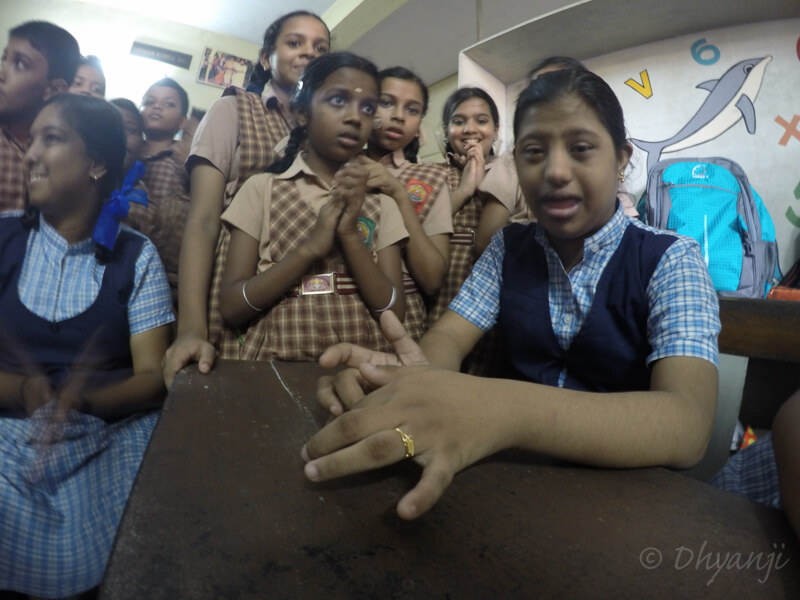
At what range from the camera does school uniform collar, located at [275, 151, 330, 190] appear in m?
0.85

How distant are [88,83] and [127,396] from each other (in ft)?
1.82

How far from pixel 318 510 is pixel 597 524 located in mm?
181

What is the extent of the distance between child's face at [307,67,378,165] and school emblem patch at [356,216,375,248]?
131 millimetres

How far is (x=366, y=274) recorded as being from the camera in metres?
0.79

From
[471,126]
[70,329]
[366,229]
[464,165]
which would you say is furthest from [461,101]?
[70,329]

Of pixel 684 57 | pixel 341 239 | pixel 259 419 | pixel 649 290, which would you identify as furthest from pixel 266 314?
pixel 684 57

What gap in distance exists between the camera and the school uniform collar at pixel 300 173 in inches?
33.6

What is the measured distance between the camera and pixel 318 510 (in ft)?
0.97

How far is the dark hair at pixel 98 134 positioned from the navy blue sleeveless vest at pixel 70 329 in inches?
1.2

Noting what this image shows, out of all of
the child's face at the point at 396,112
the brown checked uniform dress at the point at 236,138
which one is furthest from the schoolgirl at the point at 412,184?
the brown checked uniform dress at the point at 236,138

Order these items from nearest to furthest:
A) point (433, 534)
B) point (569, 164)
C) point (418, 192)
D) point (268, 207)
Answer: point (433, 534) < point (569, 164) < point (268, 207) < point (418, 192)

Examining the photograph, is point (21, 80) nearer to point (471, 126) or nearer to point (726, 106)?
point (471, 126)

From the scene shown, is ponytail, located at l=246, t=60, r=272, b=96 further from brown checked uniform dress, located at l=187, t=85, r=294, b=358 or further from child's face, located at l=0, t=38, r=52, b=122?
child's face, located at l=0, t=38, r=52, b=122

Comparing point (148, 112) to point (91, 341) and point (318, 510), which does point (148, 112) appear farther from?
point (318, 510)
